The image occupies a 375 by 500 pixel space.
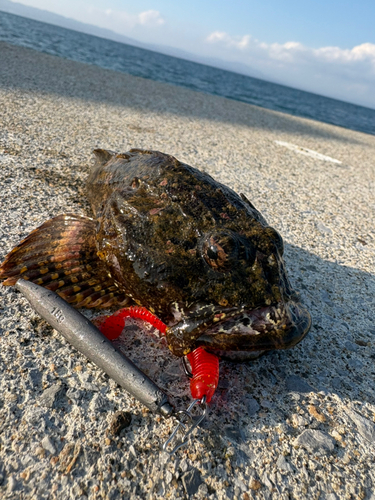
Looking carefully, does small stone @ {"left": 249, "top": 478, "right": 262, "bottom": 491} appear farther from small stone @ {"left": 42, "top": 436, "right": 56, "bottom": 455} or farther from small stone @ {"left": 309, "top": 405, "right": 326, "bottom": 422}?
small stone @ {"left": 42, "top": 436, "right": 56, "bottom": 455}

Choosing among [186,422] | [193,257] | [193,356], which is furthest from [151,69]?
[186,422]

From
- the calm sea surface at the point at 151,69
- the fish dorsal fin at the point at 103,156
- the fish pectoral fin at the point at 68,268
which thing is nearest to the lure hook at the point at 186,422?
the fish pectoral fin at the point at 68,268

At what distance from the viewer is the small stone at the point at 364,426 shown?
6.01 ft

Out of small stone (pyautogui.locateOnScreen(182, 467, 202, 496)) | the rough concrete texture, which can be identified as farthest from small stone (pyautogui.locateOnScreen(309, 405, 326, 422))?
small stone (pyautogui.locateOnScreen(182, 467, 202, 496))

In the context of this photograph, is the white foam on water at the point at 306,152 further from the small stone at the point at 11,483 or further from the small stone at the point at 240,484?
the small stone at the point at 11,483

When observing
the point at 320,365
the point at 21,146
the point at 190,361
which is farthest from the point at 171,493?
the point at 21,146

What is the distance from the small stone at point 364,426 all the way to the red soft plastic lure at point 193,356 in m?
0.80

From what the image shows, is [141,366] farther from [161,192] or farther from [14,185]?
[14,185]

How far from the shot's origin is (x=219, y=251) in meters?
1.82

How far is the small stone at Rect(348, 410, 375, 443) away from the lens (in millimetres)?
1831

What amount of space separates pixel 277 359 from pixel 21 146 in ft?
12.4

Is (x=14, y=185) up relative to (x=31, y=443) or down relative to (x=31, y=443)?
up

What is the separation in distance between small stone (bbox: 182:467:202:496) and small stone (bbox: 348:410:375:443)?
92cm

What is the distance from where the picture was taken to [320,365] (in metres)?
2.18
